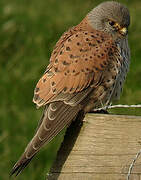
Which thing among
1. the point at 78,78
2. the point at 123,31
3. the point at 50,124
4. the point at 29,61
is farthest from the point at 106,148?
the point at 29,61

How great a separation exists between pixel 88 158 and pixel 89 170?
0.21 feet

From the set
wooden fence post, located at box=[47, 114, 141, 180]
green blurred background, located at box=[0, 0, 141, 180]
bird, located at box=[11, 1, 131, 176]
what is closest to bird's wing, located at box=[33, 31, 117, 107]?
bird, located at box=[11, 1, 131, 176]

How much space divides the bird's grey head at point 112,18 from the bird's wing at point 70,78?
0.32 meters

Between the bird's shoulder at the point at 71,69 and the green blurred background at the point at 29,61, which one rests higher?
the bird's shoulder at the point at 71,69

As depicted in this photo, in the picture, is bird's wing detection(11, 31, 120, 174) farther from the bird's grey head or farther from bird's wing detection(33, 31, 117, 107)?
the bird's grey head

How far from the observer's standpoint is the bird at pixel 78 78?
3654mm

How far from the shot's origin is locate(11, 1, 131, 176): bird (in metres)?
3.65

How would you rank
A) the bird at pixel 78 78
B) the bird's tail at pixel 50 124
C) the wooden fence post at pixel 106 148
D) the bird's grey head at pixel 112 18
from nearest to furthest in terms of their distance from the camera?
1. the wooden fence post at pixel 106 148
2. the bird's tail at pixel 50 124
3. the bird at pixel 78 78
4. the bird's grey head at pixel 112 18

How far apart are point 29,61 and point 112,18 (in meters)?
2.46

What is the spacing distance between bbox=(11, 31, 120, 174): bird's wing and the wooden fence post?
0.57 metres

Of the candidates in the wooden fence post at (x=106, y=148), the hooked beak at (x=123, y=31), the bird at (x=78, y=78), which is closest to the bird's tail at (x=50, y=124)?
the bird at (x=78, y=78)

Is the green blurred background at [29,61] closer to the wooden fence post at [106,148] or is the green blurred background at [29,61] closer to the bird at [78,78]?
the bird at [78,78]

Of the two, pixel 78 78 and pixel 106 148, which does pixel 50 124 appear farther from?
pixel 106 148

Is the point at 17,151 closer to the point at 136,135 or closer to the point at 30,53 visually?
the point at 30,53
